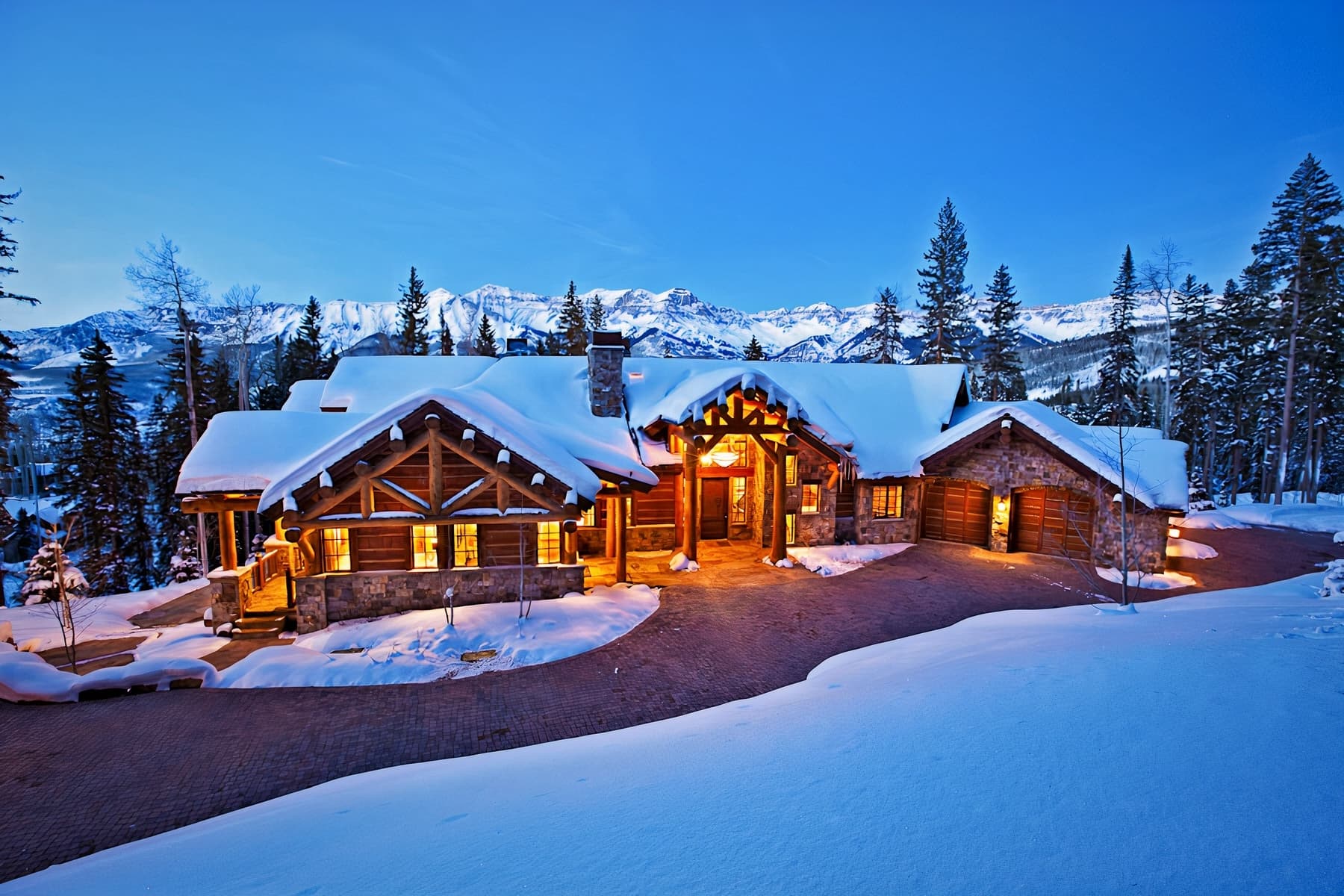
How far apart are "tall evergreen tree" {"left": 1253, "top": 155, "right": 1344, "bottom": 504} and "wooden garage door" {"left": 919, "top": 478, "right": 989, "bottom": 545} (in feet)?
65.7

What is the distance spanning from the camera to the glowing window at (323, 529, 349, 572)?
13125mm

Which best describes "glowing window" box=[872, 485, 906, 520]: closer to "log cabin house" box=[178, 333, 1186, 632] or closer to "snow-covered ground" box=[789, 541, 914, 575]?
"log cabin house" box=[178, 333, 1186, 632]

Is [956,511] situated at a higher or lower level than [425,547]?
lower

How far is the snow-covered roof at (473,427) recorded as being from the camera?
12.1 metres

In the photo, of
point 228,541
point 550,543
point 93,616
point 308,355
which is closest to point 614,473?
point 550,543

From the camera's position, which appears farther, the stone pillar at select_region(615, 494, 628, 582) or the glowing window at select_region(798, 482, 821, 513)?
the glowing window at select_region(798, 482, 821, 513)

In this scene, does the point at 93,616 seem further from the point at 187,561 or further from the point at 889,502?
the point at 889,502

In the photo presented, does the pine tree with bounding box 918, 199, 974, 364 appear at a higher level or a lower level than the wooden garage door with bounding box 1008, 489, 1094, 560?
higher

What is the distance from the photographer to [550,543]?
47.7ft

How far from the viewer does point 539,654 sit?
Result: 11172 mm

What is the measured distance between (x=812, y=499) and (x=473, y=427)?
1186 centimetres

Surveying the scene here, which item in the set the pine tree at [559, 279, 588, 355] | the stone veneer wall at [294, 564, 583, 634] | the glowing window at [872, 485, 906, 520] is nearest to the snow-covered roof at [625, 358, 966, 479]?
the glowing window at [872, 485, 906, 520]

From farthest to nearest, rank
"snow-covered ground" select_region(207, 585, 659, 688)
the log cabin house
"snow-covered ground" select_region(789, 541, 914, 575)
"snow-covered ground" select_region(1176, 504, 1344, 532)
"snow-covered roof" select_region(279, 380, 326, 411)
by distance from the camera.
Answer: "snow-covered ground" select_region(1176, 504, 1344, 532) → "snow-covered roof" select_region(279, 380, 326, 411) → "snow-covered ground" select_region(789, 541, 914, 575) → the log cabin house → "snow-covered ground" select_region(207, 585, 659, 688)

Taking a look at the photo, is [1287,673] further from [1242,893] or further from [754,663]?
[754,663]
